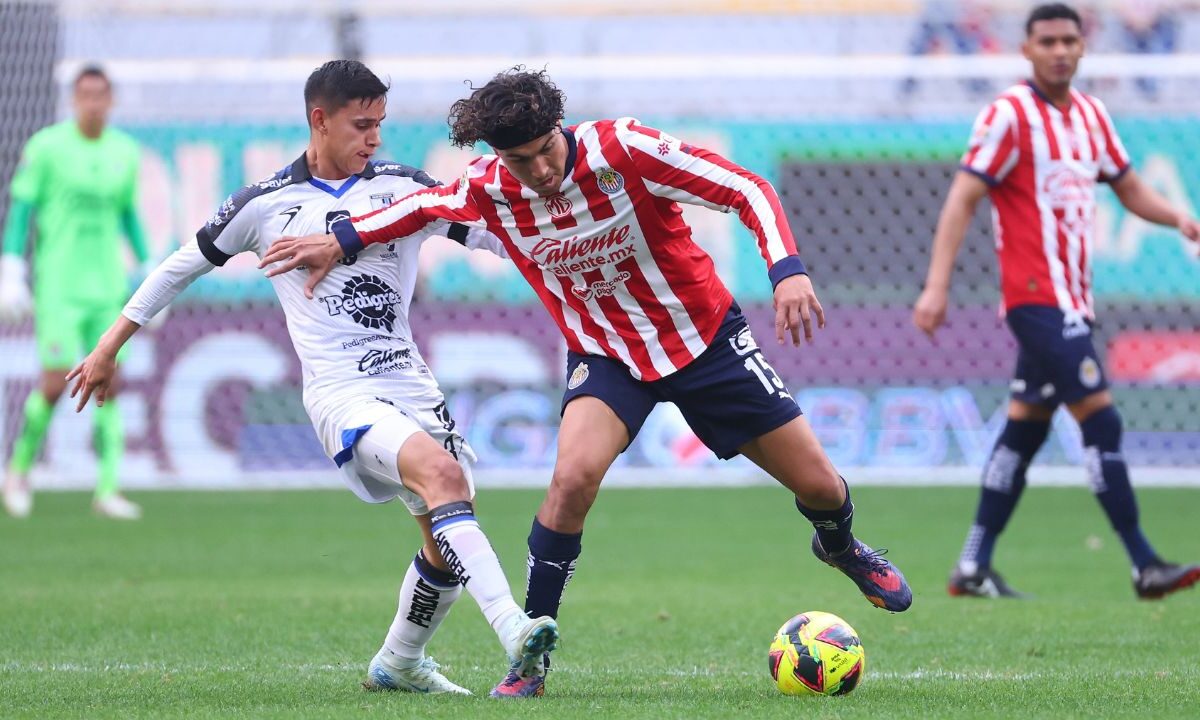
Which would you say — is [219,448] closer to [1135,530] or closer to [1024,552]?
[1024,552]

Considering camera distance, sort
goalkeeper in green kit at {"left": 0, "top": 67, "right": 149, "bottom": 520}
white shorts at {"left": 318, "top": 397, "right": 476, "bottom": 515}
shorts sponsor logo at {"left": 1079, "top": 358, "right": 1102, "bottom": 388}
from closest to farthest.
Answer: white shorts at {"left": 318, "top": 397, "right": 476, "bottom": 515} < shorts sponsor logo at {"left": 1079, "top": 358, "right": 1102, "bottom": 388} < goalkeeper in green kit at {"left": 0, "top": 67, "right": 149, "bottom": 520}

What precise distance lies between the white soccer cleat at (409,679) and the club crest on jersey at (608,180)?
5.31ft

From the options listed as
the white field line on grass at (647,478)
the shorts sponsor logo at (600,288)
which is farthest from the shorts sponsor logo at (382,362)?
the white field line on grass at (647,478)

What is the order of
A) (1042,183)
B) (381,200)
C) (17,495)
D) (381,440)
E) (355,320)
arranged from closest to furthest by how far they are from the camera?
(381,440) < (355,320) < (381,200) < (1042,183) < (17,495)

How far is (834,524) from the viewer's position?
222 inches

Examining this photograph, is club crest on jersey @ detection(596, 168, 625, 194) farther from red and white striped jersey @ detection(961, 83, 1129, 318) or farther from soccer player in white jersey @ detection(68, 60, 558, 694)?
red and white striped jersey @ detection(961, 83, 1129, 318)

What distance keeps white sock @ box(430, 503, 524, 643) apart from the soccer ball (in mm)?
921

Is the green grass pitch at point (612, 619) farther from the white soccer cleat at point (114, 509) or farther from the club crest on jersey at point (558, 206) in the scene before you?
the club crest on jersey at point (558, 206)

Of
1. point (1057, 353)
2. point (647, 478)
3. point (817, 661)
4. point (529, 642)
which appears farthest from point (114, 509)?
point (529, 642)

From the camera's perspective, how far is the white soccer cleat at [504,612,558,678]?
4457mm

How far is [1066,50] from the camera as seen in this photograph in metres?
7.78

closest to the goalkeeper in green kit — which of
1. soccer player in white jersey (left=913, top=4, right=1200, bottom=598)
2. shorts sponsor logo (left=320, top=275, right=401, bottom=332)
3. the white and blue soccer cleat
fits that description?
soccer player in white jersey (left=913, top=4, right=1200, bottom=598)

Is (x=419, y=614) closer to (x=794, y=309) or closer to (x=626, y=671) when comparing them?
(x=626, y=671)

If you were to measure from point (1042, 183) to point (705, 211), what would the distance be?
745 centimetres
